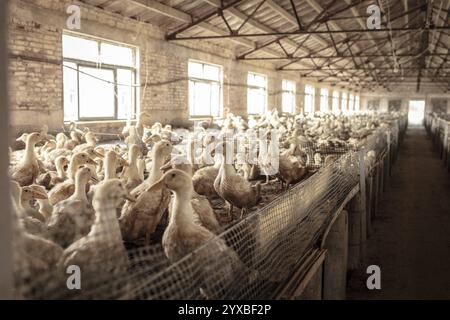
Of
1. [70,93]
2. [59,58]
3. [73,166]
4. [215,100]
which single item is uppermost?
[59,58]

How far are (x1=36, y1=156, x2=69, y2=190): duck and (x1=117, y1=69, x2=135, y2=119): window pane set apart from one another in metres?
5.91

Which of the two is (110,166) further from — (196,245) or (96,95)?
(96,95)

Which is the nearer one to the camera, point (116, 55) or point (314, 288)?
point (314, 288)

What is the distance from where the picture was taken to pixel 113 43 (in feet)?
39.0

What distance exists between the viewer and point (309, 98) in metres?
34.1

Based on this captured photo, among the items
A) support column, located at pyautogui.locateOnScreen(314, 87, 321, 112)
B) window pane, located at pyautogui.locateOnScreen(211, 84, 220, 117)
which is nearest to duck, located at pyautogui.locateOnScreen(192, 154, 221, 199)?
window pane, located at pyautogui.locateOnScreen(211, 84, 220, 117)

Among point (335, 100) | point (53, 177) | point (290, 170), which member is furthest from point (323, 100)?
point (53, 177)

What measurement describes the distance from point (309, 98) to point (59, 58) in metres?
26.3

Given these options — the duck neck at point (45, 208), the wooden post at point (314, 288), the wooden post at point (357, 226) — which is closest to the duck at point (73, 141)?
the duck neck at point (45, 208)

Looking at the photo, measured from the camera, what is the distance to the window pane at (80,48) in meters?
10.4

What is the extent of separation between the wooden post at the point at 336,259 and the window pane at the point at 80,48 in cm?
786

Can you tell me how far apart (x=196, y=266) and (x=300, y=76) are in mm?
28435

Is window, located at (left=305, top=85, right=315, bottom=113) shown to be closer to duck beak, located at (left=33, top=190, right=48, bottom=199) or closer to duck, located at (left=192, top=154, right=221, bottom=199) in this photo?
duck, located at (left=192, top=154, right=221, bottom=199)
